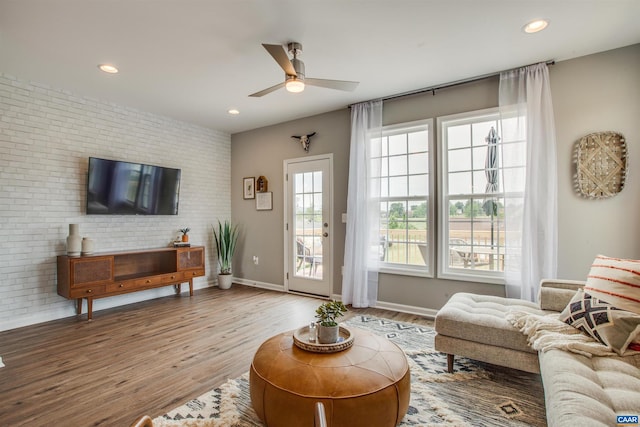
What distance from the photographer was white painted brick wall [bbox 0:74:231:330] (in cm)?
342

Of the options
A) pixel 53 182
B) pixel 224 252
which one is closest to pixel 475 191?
pixel 224 252

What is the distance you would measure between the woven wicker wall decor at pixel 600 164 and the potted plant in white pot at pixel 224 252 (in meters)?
4.86

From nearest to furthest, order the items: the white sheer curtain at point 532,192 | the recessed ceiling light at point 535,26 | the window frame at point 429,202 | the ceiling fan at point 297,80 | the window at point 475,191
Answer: the recessed ceiling light at point 535,26 → the ceiling fan at point 297,80 → the white sheer curtain at point 532,192 → the window at point 475,191 → the window frame at point 429,202

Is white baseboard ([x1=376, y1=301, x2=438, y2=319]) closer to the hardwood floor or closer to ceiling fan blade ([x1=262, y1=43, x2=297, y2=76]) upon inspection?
the hardwood floor

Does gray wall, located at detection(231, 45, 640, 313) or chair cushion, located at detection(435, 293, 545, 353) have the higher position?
gray wall, located at detection(231, 45, 640, 313)

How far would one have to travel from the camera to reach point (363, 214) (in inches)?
163

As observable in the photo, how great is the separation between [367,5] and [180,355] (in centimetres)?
323

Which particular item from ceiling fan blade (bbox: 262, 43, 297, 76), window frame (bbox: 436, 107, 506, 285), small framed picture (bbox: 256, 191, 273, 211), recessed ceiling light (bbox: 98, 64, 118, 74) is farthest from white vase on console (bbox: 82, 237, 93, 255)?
window frame (bbox: 436, 107, 506, 285)

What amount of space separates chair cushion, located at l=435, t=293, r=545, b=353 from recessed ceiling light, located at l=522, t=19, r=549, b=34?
227 centimetres

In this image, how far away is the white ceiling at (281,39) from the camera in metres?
2.30

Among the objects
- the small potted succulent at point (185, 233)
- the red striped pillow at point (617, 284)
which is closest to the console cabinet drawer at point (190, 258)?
the small potted succulent at point (185, 233)

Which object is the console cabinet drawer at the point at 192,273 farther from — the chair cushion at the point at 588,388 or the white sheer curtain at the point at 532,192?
the chair cushion at the point at 588,388

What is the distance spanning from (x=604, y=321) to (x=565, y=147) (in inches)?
78.4

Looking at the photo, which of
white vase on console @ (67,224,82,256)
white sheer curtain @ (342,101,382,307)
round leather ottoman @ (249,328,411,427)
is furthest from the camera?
white sheer curtain @ (342,101,382,307)
